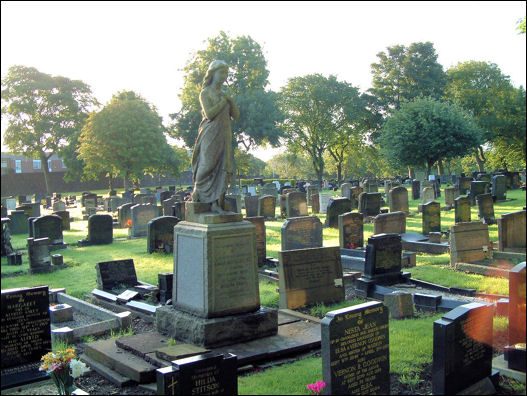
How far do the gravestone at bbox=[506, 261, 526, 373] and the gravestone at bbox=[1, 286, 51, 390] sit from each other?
5.53m

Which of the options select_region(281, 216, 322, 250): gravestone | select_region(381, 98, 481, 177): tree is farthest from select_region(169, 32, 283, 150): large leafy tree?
select_region(281, 216, 322, 250): gravestone

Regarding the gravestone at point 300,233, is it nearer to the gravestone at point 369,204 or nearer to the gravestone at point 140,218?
the gravestone at point 369,204

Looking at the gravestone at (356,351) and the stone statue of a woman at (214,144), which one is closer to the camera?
the gravestone at (356,351)

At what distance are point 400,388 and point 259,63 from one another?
44925 mm

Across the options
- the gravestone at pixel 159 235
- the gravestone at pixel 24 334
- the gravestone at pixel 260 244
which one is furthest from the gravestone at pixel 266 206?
the gravestone at pixel 24 334

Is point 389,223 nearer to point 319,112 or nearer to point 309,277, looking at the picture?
point 309,277

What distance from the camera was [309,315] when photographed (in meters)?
8.70

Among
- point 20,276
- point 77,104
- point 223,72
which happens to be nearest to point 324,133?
point 77,104

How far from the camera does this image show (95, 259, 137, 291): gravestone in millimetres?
11117

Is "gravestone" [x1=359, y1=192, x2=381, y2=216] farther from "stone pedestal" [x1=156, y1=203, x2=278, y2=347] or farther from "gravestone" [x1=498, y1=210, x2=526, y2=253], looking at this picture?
"stone pedestal" [x1=156, y1=203, x2=278, y2=347]

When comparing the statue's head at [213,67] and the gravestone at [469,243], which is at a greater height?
the statue's head at [213,67]

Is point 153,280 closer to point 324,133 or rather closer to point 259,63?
point 259,63

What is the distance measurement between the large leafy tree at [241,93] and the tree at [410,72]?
10379 millimetres

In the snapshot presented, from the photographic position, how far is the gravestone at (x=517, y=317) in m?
4.92
